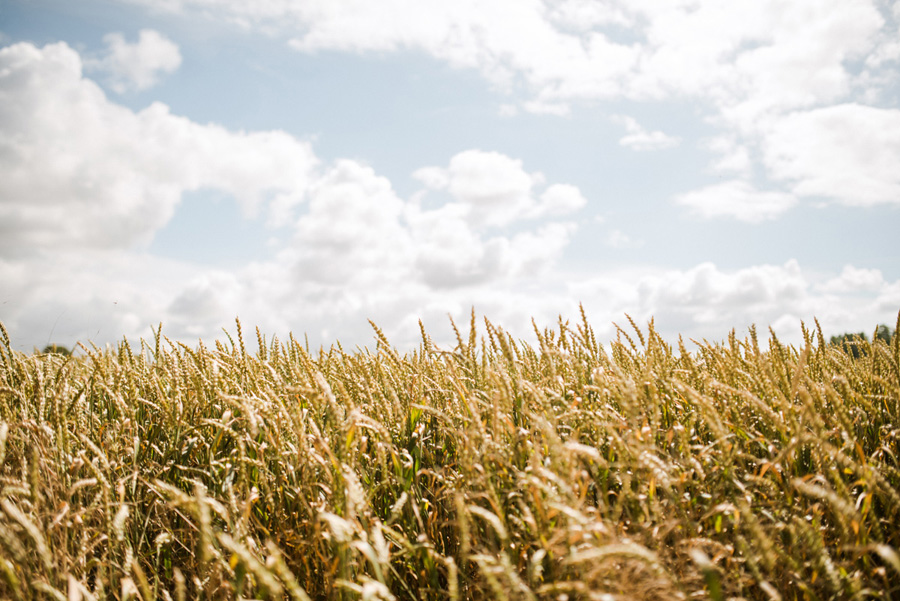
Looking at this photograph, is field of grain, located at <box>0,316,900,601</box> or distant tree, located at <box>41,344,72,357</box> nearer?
field of grain, located at <box>0,316,900,601</box>

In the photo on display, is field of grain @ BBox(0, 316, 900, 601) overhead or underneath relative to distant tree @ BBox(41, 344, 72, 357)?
underneath

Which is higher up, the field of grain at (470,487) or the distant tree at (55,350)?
the distant tree at (55,350)

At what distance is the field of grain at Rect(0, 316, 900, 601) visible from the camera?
147cm

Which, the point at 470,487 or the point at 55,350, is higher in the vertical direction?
the point at 55,350

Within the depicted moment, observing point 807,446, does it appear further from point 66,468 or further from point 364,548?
point 66,468

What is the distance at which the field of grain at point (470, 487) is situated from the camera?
1.47 metres

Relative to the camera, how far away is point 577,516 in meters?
1.22

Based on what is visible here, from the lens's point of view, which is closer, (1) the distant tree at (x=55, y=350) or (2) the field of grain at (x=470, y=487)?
(2) the field of grain at (x=470, y=487)

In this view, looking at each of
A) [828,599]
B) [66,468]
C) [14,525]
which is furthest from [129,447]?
[828,599]

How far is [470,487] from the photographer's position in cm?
205

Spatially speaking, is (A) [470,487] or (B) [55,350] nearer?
(A) [470,487]

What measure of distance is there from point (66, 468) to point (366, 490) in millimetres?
1268

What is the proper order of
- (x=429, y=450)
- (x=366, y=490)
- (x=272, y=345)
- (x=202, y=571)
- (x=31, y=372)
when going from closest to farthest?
(x=202, y=571)
(x=366, y=490)
(x=429, y=450)
(x=31, y=372)
(x=272, y=345)

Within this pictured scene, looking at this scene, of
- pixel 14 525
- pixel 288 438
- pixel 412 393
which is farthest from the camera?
pixel 412 393
